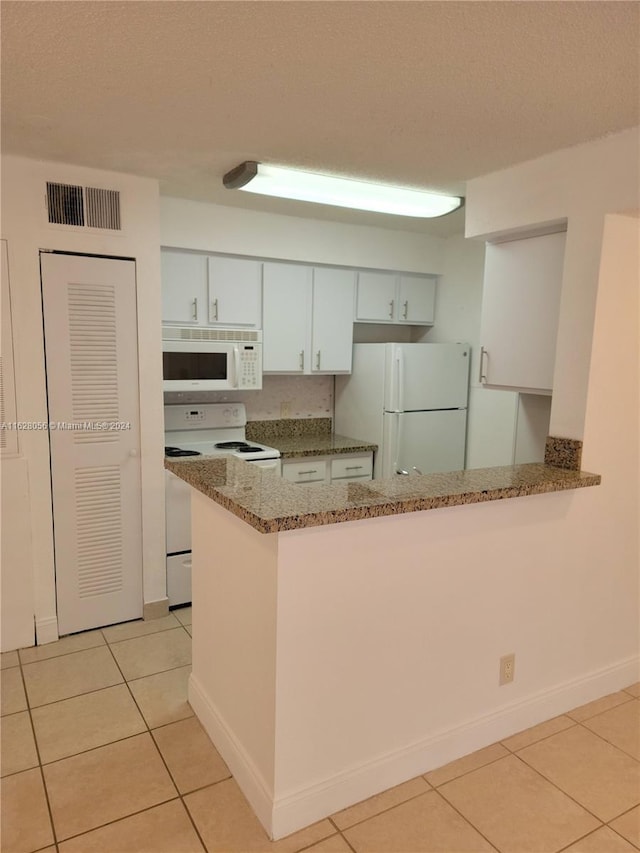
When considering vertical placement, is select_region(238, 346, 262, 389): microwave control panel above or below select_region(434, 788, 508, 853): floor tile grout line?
above

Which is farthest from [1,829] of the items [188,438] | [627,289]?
[627,289]

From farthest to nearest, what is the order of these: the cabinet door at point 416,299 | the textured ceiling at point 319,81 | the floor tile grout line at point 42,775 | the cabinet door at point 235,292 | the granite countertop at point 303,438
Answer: the cabinet door at point 416,299
the granite countertop at point 303,438
the cabinet door at point 235,292
the floor tile grout line at point 42,775
the textured ceiling at point 319,81

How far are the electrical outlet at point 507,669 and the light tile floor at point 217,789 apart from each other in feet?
0.79

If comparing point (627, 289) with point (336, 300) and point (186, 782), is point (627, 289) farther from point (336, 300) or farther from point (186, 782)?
point (186, 782)

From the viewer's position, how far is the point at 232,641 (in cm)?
208

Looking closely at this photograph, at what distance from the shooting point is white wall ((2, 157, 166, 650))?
2.71 metres

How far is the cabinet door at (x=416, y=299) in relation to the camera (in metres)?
4.31

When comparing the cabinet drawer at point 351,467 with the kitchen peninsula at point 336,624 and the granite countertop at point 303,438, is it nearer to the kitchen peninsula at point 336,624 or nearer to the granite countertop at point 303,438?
the granite countertop at point 303,438

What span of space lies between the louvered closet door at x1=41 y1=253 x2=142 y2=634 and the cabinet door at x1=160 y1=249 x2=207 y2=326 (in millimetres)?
407

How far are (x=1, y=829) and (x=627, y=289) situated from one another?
2.96 meters

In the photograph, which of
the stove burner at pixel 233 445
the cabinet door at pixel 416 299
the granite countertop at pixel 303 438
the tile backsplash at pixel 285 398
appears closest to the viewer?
the stove burner at pixel 233 445

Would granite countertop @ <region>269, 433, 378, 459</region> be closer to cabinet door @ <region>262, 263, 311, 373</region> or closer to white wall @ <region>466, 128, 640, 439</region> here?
cabinet door @ <region>262, 263, 311, 373</region>

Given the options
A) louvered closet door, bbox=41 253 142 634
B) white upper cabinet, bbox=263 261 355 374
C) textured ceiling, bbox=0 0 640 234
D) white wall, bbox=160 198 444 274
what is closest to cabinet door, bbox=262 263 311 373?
white upper cabinet, bbox=263 261 355 374

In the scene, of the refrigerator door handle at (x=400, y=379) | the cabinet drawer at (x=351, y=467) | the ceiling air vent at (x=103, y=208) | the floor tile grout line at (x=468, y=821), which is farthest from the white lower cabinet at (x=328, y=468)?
the floor tile grout line at (x=468, y=821)
